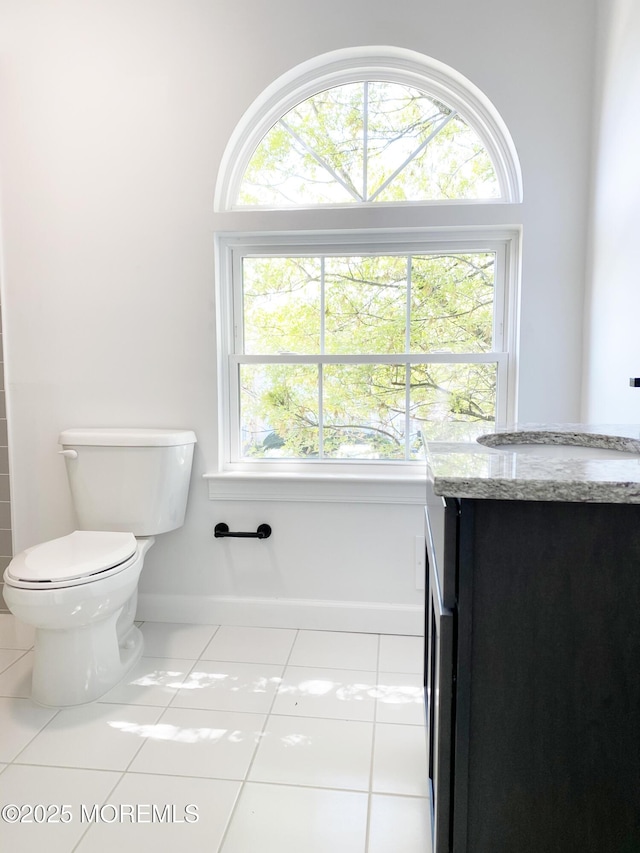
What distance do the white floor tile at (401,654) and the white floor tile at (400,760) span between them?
315 mm

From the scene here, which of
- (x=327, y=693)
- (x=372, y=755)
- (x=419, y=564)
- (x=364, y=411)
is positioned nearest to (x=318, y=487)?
(x=364, y=411)

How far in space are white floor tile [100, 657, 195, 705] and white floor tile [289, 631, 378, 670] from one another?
0.39 metres

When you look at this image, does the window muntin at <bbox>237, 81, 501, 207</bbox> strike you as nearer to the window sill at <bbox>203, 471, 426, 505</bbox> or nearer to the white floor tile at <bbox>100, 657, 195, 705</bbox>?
the window sill at <bbox>203, 471, 426, 505</bbox>

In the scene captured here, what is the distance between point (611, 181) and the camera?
5.40 feet

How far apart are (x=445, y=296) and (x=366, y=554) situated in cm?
106

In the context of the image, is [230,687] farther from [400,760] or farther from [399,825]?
[399,825]

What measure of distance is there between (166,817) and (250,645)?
786mm

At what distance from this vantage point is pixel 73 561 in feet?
5.41

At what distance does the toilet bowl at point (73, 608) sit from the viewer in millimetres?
1543

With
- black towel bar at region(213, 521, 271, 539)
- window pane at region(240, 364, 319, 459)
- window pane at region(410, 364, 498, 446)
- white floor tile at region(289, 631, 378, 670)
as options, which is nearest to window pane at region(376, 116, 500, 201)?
window pane at region(410, 364, 498, 446)

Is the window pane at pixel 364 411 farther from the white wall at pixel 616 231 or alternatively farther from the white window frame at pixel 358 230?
the white wall at pixel 616 231

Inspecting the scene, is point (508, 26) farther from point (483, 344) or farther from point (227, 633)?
point (227, 633)

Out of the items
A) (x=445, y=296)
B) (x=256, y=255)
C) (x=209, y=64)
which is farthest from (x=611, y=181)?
(x=209, y=64)

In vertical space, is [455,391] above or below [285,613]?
above
